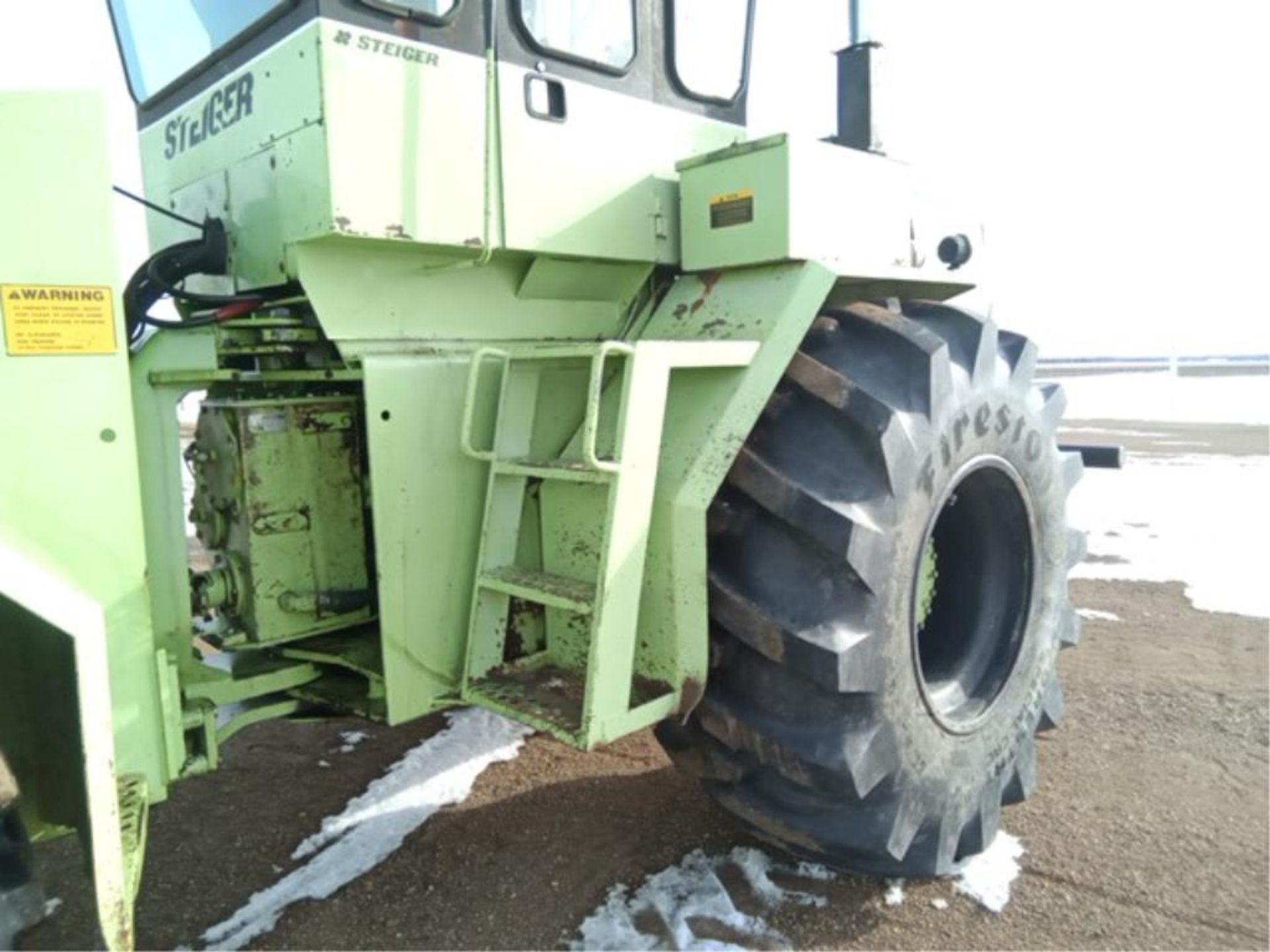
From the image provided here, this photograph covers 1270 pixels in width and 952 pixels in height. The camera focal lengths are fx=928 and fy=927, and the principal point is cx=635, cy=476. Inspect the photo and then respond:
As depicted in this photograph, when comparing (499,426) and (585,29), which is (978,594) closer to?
(499,426)

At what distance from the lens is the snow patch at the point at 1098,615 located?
16.1 ft

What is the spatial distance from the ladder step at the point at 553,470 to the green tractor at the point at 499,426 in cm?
1

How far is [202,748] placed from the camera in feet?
7.32

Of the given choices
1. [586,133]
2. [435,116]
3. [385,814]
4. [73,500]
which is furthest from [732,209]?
[385,814]

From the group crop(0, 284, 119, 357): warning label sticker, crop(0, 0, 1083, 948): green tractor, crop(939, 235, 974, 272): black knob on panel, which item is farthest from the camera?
crop(939, 235, 974, 272): black knob on panel

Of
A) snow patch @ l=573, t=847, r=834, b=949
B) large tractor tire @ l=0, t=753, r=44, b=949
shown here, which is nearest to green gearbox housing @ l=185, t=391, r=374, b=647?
large tractor tire @ l=0, t=753, r=44, b=949

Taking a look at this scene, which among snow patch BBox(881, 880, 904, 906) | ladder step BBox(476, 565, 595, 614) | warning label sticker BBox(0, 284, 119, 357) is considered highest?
warning label sticker BBox(0, 284, 119, 357)

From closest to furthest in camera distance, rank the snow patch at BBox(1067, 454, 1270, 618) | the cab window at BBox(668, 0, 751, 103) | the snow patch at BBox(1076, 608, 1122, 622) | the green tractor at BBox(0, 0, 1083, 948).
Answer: the green tractor at BBox(0, 0, 1083, 948) → the cab window at BBox(668, 0, 751, 103) → the snow patch at BBox(1076, 608, 1122, 622) → the snow patch at BBox(1067, 454, 1270, 618)

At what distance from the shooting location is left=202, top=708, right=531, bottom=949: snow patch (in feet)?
8.25

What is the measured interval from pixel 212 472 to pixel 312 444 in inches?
12.6

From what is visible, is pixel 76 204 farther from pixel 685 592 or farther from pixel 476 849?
pixel 476 849

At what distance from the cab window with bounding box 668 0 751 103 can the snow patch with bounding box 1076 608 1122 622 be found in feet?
11.3

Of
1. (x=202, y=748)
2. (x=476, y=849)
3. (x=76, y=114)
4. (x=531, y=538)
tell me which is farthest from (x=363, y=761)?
(x=76, y=114)

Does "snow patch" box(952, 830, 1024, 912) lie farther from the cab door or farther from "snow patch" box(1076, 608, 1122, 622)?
"snow patch" box(1076, 608, 1122, 622)
